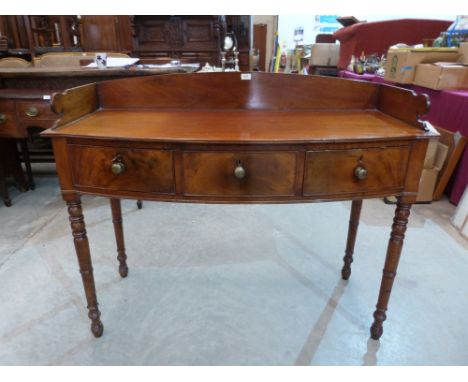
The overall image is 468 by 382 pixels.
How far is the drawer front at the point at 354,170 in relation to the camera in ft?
3.27

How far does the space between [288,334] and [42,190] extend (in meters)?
2.28

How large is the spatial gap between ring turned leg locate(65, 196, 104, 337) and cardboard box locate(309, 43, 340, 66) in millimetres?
4736

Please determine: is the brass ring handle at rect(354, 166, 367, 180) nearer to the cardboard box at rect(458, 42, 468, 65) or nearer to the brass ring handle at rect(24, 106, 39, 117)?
the brass ring handle at rect(24, 106, 39, 117)

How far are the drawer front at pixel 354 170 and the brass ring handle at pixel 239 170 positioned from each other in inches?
7.2

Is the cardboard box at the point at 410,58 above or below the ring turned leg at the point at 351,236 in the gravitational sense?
above

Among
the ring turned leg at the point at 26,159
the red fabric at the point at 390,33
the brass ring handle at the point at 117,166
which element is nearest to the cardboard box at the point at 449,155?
the red fabric at the point at 390,33

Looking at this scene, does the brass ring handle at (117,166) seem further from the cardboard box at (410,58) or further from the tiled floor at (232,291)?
the cardboard box at (410,58)

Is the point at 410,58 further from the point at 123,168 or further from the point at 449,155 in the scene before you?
the point at 123,168

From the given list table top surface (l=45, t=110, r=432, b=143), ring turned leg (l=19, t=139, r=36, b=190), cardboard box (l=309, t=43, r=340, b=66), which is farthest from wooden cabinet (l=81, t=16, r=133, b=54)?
table top surface (l=45, t=110, r=432, b=143)

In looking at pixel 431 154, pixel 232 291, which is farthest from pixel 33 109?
pixel 431 154

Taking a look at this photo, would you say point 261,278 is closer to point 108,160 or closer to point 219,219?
point 219,219

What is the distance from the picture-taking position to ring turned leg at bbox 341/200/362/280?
1563 mm

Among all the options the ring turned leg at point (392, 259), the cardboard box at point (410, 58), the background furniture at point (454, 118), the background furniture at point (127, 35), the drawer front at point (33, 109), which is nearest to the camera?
the ring turned leg at point (392, 259)

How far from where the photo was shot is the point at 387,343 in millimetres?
1352
